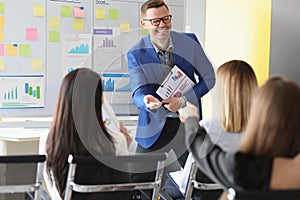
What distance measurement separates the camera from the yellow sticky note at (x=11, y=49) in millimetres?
3416

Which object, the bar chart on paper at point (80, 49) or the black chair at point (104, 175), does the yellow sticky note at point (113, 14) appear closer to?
the bar chart on paper at point (80, 49)

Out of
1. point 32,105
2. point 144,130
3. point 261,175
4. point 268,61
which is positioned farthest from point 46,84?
point 261,175

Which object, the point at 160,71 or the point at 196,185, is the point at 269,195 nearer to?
the point at 196,185

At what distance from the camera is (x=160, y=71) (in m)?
2.96

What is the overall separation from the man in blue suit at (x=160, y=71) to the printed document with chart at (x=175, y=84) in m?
0.03

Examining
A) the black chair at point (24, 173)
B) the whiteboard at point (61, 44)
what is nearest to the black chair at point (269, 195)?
the black chair at point (24, 173)

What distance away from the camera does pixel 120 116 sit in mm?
3660

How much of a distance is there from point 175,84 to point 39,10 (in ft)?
3.67

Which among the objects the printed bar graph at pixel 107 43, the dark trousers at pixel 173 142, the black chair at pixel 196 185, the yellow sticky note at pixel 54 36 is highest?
the yellow sticky note at pixel 54 36

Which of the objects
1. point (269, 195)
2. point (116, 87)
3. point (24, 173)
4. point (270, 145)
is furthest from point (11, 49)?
point (269, 195)

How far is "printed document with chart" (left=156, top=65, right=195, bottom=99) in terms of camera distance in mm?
2926

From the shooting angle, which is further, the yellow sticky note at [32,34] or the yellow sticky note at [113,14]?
the yellow sticky note at [113,14]

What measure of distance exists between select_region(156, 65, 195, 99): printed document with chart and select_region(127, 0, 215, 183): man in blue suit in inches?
1.1

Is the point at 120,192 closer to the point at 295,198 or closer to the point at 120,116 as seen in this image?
the point at 295,198
